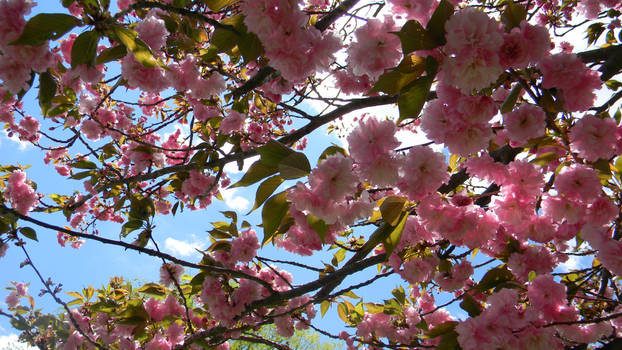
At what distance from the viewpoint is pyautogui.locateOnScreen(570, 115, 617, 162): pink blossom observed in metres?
1.15

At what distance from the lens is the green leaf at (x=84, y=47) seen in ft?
3.58

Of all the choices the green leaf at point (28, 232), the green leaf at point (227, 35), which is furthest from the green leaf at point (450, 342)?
the green leaf at point (28, 232)

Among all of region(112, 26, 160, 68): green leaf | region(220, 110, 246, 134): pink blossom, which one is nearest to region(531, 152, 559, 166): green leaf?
region(112, 26, 160, 68): green leaf

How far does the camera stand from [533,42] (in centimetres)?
96

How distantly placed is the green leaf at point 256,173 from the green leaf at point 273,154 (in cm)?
6

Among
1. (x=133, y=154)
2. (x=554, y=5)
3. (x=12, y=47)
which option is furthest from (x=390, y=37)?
(x=554, y=5)

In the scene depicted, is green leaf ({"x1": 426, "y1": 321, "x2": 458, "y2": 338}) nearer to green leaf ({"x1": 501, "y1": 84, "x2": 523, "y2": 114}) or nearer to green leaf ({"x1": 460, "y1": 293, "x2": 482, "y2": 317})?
green leaf ({"x1": 460, "y1": 293, "x2": 482, "y2": 317})

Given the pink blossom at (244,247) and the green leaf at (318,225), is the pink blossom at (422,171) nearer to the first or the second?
the green leaf at (318,225)

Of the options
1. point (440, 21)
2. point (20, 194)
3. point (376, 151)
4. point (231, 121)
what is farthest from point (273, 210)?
point (20, 194)

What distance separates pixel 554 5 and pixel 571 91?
13.7 ft

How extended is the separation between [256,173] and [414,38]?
670 mm

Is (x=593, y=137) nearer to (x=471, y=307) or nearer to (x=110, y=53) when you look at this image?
(x=471, y=307)

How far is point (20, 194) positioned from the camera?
2.66 meters

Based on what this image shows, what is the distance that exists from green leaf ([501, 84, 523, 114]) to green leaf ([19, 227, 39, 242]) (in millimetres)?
2449
